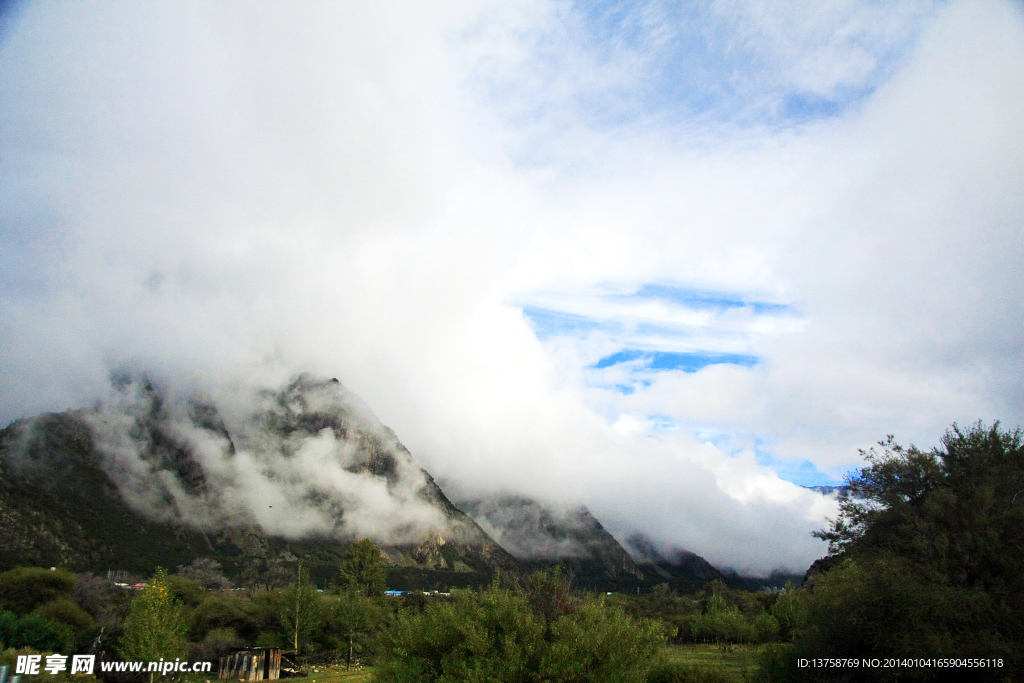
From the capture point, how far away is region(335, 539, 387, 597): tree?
290 feet

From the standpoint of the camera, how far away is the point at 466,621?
1566cm

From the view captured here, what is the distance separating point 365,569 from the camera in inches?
3568

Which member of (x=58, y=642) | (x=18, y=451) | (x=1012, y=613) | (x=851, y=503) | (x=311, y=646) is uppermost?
(x=18, y=451)

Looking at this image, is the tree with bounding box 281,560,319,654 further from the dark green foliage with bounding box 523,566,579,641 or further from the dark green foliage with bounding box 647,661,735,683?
the dark green foliage with bounding box 523,566,579,641

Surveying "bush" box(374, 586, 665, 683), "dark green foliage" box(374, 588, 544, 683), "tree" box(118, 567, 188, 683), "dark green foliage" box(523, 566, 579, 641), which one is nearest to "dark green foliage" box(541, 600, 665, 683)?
"bush" box(374, 586, 665, 683)

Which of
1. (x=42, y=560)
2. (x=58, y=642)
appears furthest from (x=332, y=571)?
(x=58, y=642)

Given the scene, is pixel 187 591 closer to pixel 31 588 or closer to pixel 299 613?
pixel 299 613

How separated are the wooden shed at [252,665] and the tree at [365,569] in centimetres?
4506

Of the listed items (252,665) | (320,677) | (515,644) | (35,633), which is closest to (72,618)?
(35,633)

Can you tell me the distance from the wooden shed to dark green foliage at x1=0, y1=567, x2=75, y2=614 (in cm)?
1546

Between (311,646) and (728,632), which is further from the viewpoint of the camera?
(728,632)

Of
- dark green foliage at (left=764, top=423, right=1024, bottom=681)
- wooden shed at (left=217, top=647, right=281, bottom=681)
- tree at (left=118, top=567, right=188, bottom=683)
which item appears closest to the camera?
dark green foliage at (left=764, top=423, right=1024, bottom=681)

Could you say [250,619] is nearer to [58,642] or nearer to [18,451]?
[58,642]

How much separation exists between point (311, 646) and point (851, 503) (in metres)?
51.2
